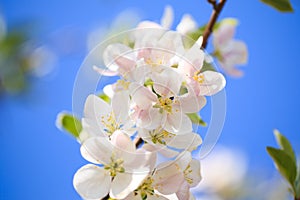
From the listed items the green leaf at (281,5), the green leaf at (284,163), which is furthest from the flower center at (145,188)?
the green leaf at (281,5)

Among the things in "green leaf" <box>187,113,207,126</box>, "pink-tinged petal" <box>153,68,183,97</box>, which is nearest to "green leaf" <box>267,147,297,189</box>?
"green leaf" <box>187,113,207,126</box>

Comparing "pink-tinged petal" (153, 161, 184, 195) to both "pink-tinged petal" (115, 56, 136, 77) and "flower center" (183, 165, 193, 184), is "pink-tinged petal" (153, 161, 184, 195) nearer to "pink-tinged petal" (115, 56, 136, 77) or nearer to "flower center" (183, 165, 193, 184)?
"flower center" (183, 165, 193, 184)

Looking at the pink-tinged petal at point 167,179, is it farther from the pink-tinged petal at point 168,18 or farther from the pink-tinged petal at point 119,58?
the pink-tinged petal at point 168,18

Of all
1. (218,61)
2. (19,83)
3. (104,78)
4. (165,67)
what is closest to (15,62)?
(19,83)

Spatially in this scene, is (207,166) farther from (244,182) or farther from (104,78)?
(104,78)

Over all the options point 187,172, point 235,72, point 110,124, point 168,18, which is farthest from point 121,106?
point 235,72

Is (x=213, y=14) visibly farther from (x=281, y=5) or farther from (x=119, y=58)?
(x=119, y=58)
